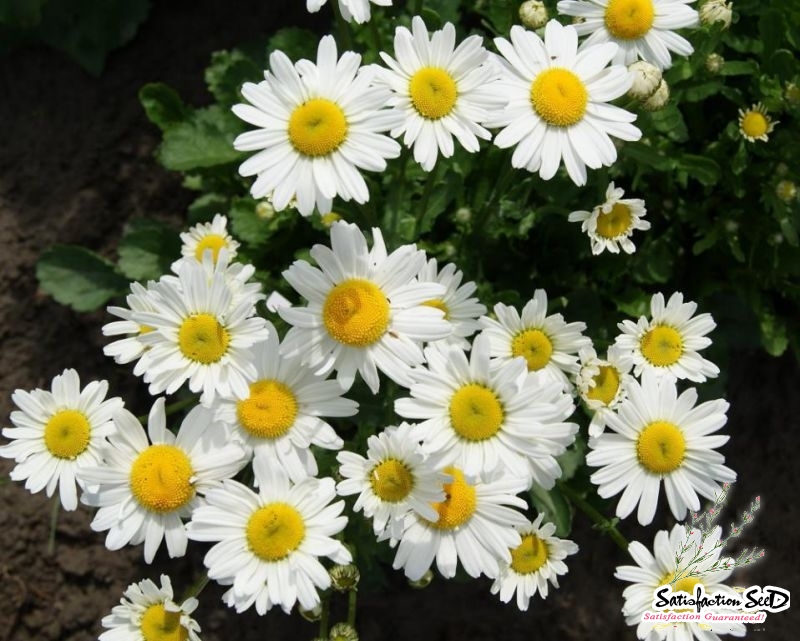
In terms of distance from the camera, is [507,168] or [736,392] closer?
[507,168]

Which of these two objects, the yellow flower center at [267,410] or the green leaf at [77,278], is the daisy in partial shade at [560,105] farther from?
the green leaf at [77,278]

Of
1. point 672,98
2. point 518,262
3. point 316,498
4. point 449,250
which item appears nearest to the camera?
point 316,498

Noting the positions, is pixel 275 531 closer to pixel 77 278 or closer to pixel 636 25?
pixel 636 25

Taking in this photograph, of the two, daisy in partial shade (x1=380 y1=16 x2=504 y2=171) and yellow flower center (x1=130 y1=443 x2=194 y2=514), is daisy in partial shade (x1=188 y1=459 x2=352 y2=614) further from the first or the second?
daisy in partial shade (x1=380 y1=16 x2=504 y2=171)

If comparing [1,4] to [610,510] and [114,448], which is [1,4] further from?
[610,510]

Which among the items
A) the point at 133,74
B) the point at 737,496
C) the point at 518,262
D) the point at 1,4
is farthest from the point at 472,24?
the point at 737,496

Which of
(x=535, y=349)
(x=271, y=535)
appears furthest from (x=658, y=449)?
(x=271, y=535)

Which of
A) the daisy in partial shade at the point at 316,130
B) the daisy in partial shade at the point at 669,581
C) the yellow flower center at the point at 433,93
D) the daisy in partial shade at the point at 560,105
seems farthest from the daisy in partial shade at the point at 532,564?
the yellow flower center at the point at 433,93
